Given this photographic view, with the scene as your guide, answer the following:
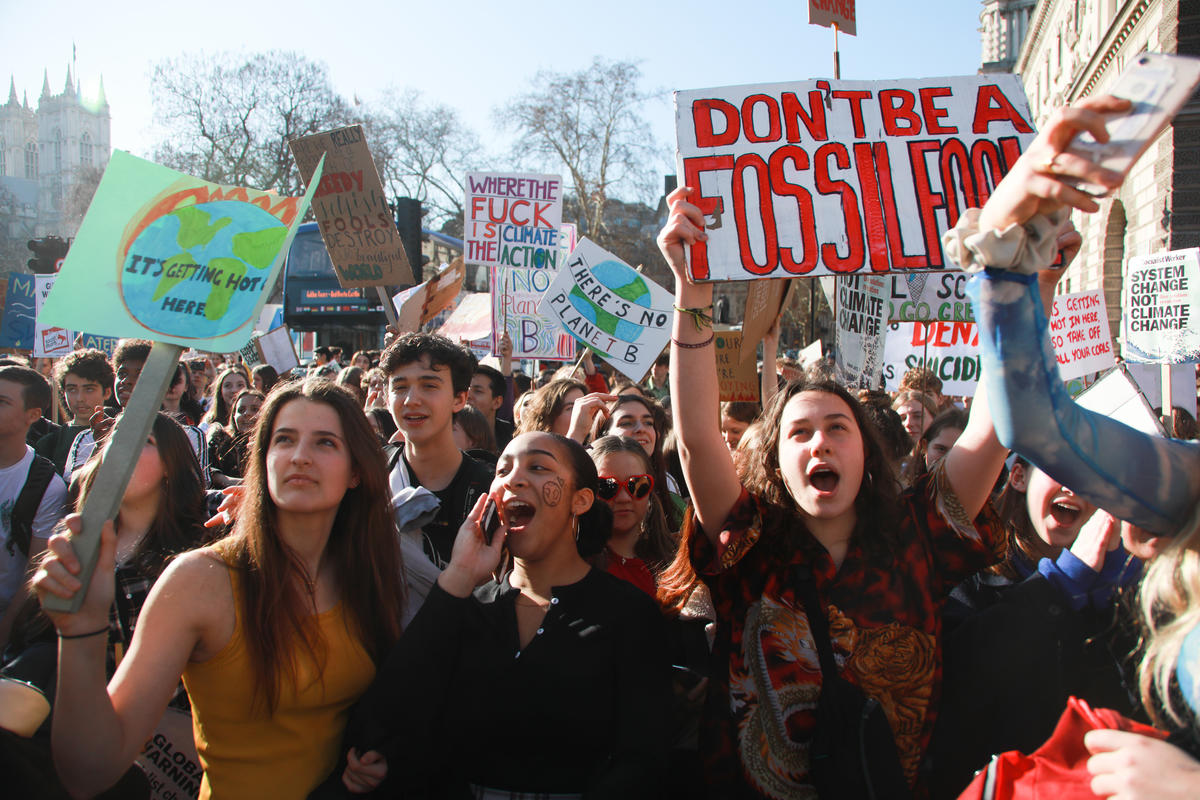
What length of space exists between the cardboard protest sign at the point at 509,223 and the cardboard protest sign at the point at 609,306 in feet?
7.10

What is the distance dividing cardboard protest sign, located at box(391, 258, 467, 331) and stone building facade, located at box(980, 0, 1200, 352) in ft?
21.0

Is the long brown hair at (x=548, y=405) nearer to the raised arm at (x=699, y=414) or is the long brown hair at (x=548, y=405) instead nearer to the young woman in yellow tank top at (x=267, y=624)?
the young woman in yellow tank top at (x=267, y=624)

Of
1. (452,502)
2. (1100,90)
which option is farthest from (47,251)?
(1100,90)

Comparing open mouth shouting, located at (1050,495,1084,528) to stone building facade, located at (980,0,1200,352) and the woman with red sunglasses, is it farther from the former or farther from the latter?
Answer: stone building facade, located at (980,0,1200,352)

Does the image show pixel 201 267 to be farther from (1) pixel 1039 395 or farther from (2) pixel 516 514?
(1) pixel 1039 395

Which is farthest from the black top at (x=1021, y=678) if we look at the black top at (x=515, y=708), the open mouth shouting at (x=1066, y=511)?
the black top at (x=515, y=708)

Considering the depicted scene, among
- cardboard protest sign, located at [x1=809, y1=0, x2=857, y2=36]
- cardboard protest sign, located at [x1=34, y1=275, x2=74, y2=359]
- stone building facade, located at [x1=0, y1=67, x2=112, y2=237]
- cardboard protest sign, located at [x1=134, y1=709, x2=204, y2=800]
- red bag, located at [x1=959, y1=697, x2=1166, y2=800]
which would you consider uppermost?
stone building facade, located at [x1=0, y1=67, x2=112, y2=237]

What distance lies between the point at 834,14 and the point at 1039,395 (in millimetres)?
3677

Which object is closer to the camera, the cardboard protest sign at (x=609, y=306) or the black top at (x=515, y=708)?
the black top at (x=515, y=708)

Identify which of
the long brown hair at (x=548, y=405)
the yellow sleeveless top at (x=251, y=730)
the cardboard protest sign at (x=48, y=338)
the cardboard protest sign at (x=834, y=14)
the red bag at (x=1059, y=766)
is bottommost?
the yellow sleeveless top at (x=251, y=730)

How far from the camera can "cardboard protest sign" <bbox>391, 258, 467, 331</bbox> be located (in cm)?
594

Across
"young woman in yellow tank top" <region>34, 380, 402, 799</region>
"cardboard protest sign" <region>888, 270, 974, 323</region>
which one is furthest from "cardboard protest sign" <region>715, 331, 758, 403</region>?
"young woman in yellow tank top" <region>34, 380, 402, 799</region>

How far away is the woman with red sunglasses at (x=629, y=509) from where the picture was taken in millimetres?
3131

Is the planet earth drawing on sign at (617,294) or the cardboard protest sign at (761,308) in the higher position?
the planet earth drawing on sign at (617,294)
